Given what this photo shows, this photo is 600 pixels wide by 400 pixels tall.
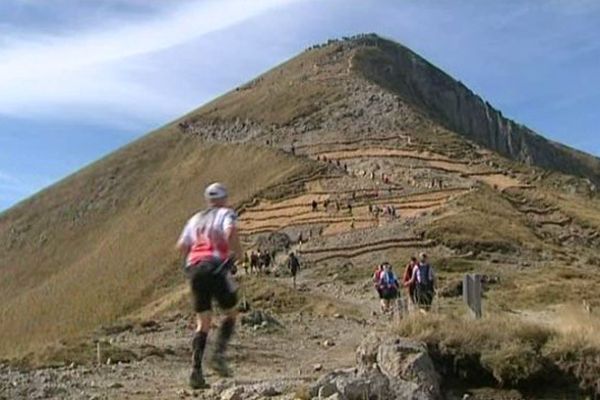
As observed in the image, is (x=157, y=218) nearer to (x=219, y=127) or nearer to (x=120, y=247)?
(x=120, y=247)

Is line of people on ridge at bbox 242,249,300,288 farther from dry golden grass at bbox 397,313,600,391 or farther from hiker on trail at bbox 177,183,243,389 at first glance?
hiker on trail at bbox 177,183,243,389

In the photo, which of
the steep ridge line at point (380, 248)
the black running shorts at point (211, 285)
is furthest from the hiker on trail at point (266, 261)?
the black running shorts at point (211, 285)

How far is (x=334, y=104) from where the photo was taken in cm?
10838

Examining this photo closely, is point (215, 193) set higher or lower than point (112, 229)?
lower

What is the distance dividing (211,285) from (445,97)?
528ft

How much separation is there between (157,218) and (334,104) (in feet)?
79.4

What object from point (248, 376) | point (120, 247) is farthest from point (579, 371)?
point (120, 247)

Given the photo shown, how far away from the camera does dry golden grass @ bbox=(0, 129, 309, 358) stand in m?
68.8

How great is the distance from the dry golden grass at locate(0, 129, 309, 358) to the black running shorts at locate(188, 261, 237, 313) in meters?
46.7

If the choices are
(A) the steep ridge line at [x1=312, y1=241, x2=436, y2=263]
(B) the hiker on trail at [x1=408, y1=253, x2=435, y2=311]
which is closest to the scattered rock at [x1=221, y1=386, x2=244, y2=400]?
(B) the hiker on trail at [x1=408, y1=253, x2=435, y2=311]

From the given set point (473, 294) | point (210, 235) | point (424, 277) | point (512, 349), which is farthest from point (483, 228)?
point (210, 235)

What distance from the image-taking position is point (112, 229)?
335ft

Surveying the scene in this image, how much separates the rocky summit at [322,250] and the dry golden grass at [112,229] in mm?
360

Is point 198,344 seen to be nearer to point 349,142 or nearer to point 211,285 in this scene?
point 211,285
